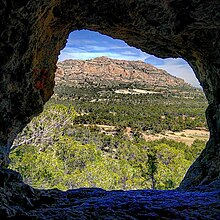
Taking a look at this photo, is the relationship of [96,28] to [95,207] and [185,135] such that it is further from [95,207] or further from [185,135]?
[185,135]

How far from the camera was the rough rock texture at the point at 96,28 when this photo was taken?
19.1 feet

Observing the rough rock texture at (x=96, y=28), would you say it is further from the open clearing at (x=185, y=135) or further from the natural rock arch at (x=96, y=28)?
the open clearing at (x=185, y=135)

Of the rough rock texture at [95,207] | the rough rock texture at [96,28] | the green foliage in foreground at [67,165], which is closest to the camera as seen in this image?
the rough rock texture at [95,207]

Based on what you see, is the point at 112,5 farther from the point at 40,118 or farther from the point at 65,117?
the point at 65,117

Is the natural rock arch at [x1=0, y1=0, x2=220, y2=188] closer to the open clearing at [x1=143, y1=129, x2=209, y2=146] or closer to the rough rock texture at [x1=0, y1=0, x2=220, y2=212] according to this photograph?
the rough rock texture at [x1=0, y1=0, x2=220, y2=212]

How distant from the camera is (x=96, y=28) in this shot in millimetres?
10031

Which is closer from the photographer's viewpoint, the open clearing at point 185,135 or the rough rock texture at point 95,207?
the rough rock texture at point 95,207

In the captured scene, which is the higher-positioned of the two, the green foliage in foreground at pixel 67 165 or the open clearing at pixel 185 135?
the open clearing at pixel 185 135

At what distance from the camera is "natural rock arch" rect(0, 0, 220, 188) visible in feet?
19.2

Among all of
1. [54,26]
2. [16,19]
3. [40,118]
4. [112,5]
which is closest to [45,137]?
[40,118]

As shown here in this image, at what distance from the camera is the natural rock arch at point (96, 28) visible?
5852 millimetres

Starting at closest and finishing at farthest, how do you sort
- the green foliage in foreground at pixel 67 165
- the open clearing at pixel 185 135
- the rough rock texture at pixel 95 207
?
the rough rock texture at pixel 95 207 → the green foliage in foreground at pixel 67 165 → the open clearing at pixel 185 135

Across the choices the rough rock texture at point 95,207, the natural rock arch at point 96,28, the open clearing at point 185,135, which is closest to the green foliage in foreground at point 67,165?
the natural rock arch at point 96,28

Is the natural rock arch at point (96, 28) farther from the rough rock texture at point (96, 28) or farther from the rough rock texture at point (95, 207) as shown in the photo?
the rough rock texture at point (95, 207)
